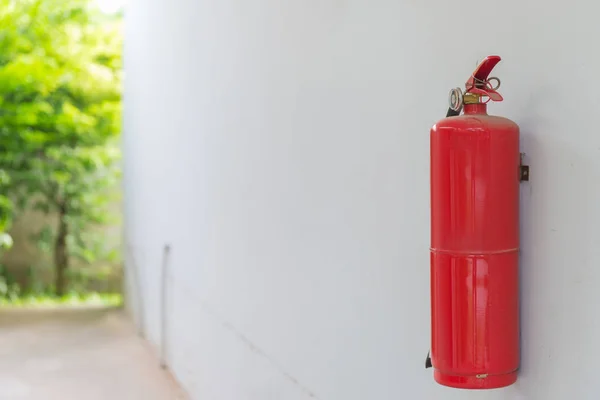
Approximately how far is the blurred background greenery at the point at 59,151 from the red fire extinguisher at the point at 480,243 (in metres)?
6.98

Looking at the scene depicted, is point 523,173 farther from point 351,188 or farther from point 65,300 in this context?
point 65,300

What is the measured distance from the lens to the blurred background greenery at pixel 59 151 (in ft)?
26.4

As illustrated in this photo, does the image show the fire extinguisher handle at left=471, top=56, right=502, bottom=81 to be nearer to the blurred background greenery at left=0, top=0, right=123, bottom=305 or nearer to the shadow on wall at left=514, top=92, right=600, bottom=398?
the shadow on wall at left=514, top=92, right=600, bottom=398

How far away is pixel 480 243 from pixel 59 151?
773 centimetres

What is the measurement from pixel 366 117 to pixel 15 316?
248 inches

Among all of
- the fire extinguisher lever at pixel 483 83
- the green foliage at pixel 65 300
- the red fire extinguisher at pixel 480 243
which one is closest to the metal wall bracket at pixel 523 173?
the red fire extinguisher at pixel 480 243

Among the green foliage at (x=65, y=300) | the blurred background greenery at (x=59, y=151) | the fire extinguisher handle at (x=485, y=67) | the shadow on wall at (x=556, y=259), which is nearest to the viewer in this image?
the shadow on wall at (x=556, y=259)

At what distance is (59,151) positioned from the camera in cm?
854

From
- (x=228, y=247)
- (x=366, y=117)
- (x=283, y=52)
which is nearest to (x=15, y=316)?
(x=228, y=247)

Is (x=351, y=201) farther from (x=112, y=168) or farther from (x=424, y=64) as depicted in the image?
(x=112, y=168)

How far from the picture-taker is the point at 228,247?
3625 mm

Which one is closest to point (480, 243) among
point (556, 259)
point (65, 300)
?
point (556, 259)

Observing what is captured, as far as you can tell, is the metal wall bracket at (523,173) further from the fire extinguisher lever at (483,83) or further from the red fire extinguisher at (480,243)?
the fire extinguisher lever at (483,83)

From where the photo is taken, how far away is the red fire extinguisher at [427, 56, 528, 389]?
1449mm
